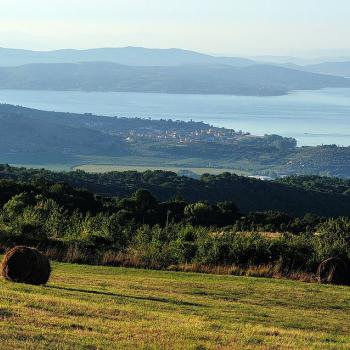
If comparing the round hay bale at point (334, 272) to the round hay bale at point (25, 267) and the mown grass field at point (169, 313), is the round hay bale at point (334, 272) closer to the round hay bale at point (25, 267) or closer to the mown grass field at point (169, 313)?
the mown grass field at point (169, 313)

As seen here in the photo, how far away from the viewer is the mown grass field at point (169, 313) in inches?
399

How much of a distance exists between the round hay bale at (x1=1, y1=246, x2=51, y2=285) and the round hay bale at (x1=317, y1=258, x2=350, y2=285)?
7.63 m

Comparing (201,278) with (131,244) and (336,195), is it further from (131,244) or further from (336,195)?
(336,195)

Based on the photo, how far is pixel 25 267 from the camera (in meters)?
15.3

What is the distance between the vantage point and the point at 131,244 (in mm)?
24922

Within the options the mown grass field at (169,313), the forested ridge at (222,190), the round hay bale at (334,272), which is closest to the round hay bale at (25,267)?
the mown grass field at (169,313)

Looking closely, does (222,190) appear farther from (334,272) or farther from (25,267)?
(25,267)

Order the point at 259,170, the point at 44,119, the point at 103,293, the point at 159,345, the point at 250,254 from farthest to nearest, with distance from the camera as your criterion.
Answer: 1. the point at 44,119
2. the point at 259,170
3. the point at 250,254
4. the point at 103,293
5. the point at 159,345

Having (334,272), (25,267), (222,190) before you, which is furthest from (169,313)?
(222,190)

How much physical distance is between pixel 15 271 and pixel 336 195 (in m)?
43.8

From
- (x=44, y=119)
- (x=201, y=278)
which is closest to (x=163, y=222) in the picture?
(x=201, y=278)

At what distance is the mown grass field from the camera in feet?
33.2

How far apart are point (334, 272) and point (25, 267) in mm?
8195

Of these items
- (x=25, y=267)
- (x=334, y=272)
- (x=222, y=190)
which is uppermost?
(x=25, y=267)
